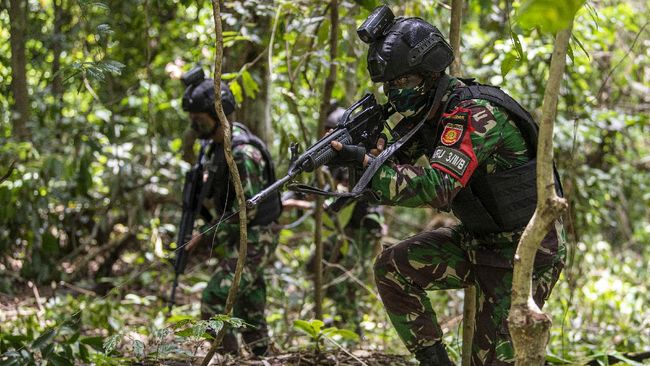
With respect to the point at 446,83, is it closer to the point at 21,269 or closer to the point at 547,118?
the point at 547,118

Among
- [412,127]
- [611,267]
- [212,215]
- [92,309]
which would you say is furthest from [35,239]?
[611,267]

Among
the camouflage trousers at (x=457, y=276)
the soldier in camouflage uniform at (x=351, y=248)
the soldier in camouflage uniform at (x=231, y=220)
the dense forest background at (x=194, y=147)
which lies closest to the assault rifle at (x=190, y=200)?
the soldier in camouflage uniform at (x=231, y=220)

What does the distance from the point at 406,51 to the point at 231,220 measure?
203 centimetres

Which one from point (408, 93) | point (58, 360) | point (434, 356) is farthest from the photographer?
point (58, 360)

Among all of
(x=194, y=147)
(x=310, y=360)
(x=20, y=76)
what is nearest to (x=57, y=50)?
(x=20, y=76)

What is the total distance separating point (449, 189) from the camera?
2.71 metres

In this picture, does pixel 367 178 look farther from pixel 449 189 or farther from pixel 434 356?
pixel 434 356

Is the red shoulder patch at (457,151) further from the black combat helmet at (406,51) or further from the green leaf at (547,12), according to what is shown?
the green leaf at (547,12)

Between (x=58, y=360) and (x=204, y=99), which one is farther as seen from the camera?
(x=204, y=99)

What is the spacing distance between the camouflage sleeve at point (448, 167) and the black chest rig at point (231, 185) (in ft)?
6.10

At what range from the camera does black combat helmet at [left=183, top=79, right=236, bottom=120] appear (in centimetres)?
447

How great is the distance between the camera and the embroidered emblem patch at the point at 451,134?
279 centimetres

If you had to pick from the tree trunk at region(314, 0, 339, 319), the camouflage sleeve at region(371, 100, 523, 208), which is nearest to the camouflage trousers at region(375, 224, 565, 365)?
the camouflage sleeve at region(371, 100, 523, 208)

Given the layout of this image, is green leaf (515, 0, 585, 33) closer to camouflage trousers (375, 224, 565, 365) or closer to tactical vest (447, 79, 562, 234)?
tactical vest (447, 79, 562, 234)
